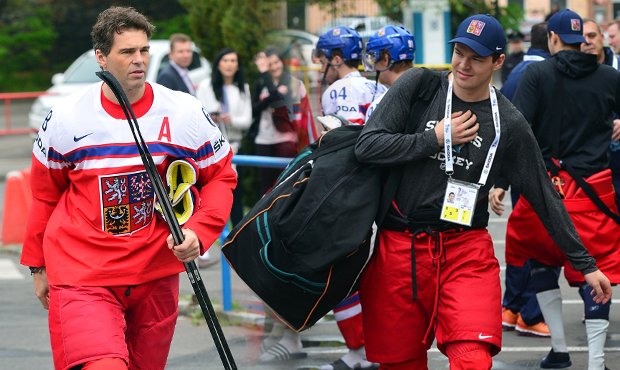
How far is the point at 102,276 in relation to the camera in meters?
4.49

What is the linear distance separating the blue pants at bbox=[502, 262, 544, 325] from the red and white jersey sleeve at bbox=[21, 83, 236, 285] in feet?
10.9

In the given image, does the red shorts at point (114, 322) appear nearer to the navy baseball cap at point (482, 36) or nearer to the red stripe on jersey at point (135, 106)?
the red stripe on jersey at point (135, 106)

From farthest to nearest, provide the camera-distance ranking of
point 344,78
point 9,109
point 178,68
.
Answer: point 9,109
point 178,68
point 344,78

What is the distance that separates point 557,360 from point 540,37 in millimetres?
2527

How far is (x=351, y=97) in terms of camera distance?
259 inches

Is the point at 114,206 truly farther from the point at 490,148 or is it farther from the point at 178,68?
the point at 178,68

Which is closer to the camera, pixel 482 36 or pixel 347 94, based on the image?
pixel 482 36

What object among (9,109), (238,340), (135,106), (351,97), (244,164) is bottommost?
(9,109)

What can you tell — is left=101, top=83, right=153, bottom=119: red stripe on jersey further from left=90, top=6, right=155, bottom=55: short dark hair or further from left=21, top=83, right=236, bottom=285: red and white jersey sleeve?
left=90, top=6, right=155, bottom=55: short dark hair

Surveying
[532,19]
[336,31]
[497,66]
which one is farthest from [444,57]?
[532,19]

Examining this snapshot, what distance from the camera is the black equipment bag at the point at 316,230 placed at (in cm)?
464

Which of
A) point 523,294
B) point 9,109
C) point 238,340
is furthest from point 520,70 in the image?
point 9,109

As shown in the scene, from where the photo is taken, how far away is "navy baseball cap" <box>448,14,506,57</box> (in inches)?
183

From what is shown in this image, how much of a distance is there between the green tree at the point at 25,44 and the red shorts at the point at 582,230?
29.0 meters
